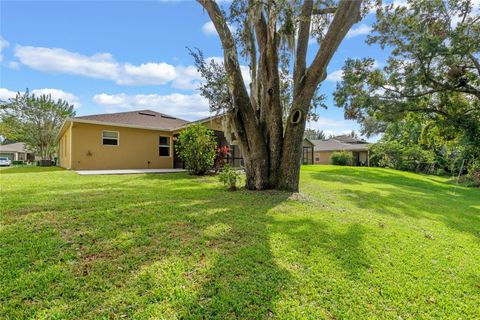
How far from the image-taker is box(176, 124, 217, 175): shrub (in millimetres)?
11078

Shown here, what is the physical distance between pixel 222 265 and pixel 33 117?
2905cm

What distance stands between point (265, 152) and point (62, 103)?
27.4 m

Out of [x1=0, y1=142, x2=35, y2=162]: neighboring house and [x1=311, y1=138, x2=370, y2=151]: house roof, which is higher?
[x1=311, y1=138, x2=370, y2=151]: house roof

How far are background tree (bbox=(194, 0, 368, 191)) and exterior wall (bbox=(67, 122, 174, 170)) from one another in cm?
948

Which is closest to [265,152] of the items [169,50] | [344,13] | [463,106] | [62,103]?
[344,13]

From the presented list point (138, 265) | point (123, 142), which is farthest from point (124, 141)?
point (138, 265)

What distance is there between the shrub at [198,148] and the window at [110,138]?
5522 mm

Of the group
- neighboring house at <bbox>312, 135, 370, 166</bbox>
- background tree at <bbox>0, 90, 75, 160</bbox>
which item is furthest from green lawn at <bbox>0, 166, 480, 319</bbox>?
neighboring house at <bbox>312, 135, 370, 166</bbox>

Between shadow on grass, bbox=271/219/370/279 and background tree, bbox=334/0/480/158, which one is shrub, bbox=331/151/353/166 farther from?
shadow on grass, bbox=271/219/370/279

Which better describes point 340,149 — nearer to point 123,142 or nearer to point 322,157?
point 322,157

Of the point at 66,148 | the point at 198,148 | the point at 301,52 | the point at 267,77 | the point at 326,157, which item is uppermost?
the point at 301,52

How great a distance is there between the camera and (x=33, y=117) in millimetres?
Result: 23531

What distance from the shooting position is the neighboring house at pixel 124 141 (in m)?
13.4

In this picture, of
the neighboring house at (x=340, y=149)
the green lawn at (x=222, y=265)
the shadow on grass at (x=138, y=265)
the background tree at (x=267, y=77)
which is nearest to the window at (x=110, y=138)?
the background tree at (x=267, y=77)
